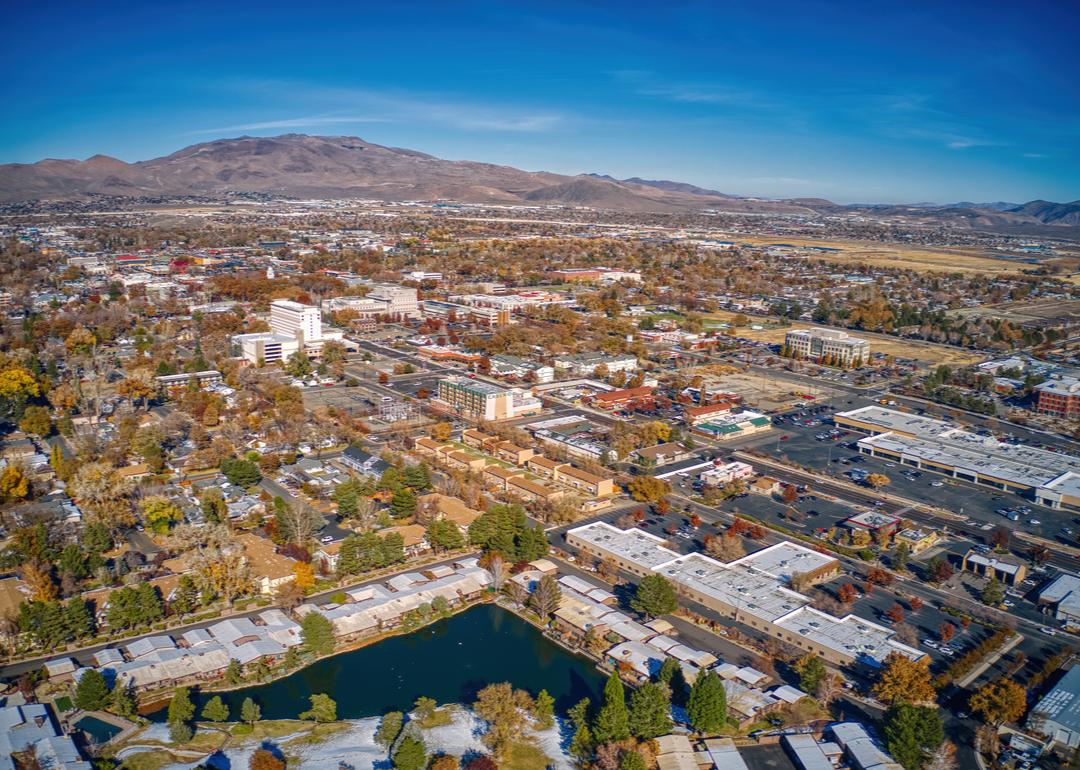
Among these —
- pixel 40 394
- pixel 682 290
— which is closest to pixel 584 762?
pixel 40 394

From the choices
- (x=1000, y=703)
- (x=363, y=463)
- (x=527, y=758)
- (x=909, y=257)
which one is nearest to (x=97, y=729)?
(x=527, y=758)

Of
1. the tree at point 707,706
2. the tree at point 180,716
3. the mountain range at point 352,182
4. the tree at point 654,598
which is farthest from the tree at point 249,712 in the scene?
the mountain range at point 352,182

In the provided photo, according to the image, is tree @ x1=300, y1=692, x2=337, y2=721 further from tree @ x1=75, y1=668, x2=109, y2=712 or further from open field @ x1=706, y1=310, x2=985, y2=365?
open field @ x1=706, y1=310, x2=985, y2=365

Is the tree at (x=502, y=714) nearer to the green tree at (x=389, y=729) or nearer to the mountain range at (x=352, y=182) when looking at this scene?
the green tree at (x=389, y=729)

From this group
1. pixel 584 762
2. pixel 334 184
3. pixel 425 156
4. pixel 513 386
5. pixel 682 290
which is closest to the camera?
pixel 584 762

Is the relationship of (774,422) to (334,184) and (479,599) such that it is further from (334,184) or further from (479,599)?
(334,184)

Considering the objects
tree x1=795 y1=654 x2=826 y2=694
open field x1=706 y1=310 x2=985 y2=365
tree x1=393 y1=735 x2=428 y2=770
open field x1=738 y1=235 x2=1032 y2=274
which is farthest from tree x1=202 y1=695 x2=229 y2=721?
open field x1=738 y1=235 x2=1032 y2=274
